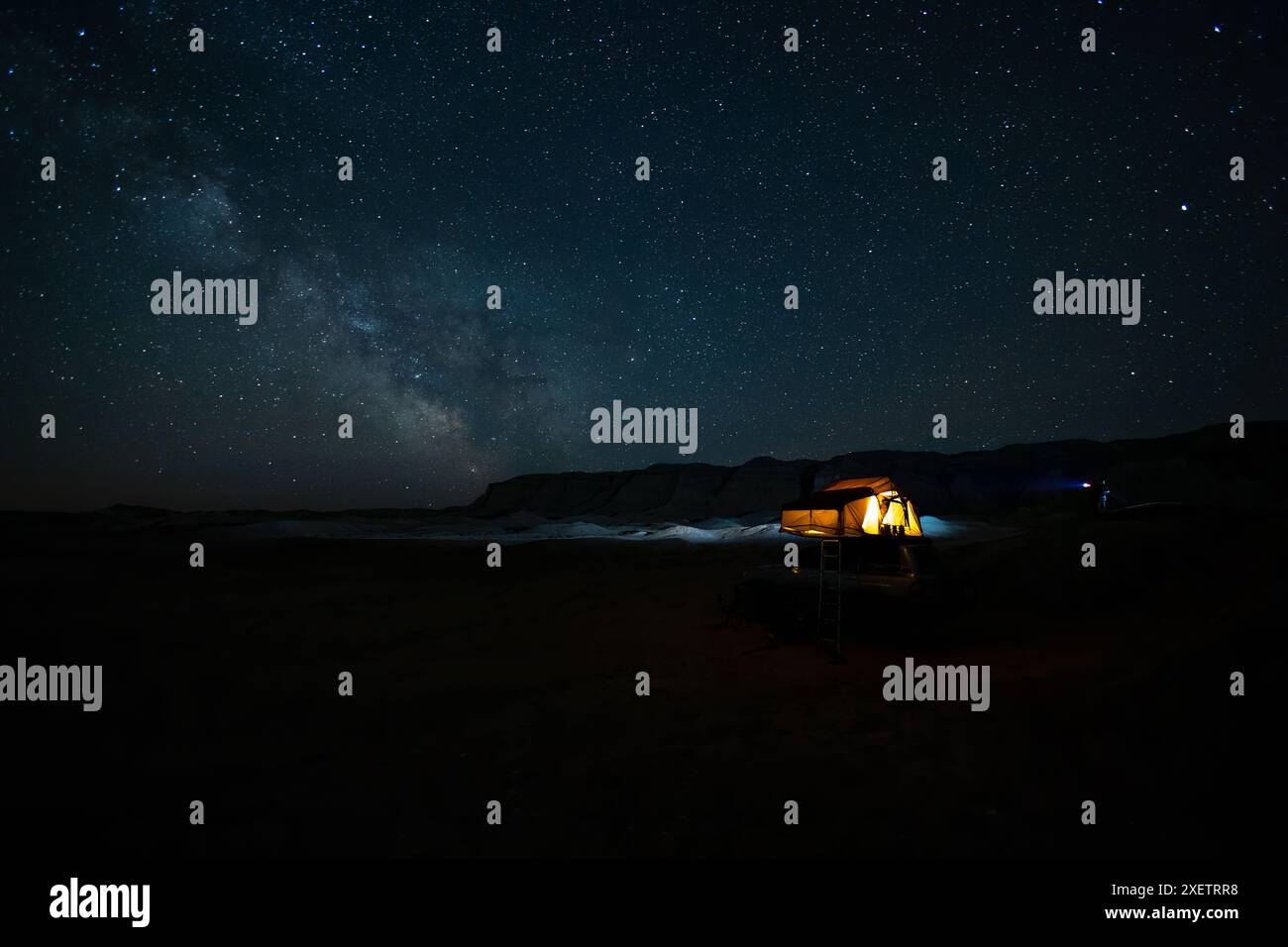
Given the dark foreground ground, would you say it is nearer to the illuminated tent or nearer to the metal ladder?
the metal ladder

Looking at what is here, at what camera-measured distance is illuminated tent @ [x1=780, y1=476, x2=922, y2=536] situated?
35.2 ft

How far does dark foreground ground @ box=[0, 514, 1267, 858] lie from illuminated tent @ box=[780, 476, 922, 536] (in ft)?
6.38

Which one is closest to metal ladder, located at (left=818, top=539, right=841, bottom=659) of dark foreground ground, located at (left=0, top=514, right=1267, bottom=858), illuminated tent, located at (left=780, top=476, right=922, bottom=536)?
dark foreground ground, located at (left=0, top=514, right=1267, bottom=858)

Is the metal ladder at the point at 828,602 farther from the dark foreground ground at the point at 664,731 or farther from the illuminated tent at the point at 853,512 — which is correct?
the illuminated tent at the point at 853,512

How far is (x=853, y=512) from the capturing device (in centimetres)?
1199

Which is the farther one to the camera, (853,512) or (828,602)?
(853,512)

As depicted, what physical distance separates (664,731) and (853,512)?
24.1 feet

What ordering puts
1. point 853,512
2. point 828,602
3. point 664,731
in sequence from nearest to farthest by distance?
point 664,731 → point 828,602 → point 853,512

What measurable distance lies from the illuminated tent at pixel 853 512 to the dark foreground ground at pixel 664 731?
194 centimetres

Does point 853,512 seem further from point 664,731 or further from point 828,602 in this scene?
point 664,731

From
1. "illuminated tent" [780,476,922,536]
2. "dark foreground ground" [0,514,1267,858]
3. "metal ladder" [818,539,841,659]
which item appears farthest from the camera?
"illuminated tent" [780,476,922,536]

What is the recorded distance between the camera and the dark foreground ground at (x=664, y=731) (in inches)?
176

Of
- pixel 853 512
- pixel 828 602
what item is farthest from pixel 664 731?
pixel 853 512
